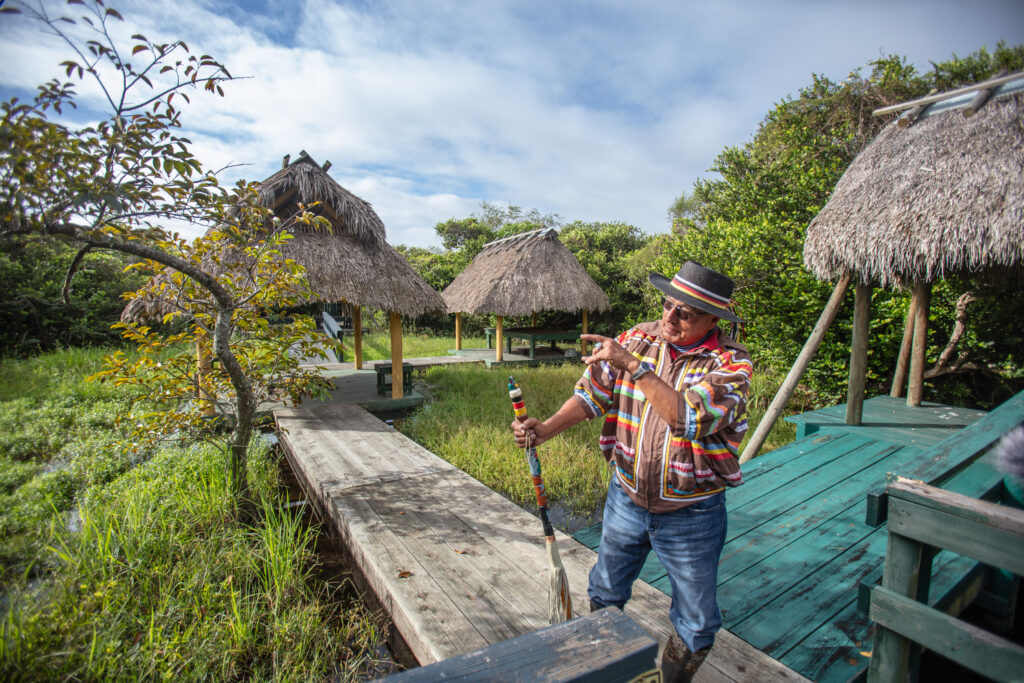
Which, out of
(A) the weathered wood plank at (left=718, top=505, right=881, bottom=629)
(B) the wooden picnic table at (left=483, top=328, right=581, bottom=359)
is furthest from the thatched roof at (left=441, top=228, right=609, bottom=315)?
(A) the weathered wood plank at (left=718, top=505, right=881, bottom=629)

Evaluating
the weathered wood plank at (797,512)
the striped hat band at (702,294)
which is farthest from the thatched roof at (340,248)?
the striped hat band at (702,294)

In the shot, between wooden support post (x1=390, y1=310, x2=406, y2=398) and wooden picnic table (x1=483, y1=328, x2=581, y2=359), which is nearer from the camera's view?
wooden support post (x1=390, y1=310, x2=406, y2=398)

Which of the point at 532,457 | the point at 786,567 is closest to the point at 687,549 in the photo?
the point at 532,457

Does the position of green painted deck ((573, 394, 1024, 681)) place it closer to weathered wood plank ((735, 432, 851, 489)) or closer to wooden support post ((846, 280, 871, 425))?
weathered wood plank ((735, 432, 851, 489))

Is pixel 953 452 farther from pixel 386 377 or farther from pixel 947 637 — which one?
pixel 386 377

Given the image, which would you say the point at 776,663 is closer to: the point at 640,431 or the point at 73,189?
the point at 640,431

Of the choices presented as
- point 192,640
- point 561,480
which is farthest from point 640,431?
point 561,480

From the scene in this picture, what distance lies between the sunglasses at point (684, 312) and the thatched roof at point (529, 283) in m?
9.45

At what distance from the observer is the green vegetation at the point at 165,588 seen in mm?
2098

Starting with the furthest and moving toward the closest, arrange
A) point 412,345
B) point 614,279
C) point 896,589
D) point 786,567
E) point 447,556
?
point 614,279, point 412,345, point 447,556, point 786,567, point 896,589

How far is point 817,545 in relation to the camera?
2684 millimetres

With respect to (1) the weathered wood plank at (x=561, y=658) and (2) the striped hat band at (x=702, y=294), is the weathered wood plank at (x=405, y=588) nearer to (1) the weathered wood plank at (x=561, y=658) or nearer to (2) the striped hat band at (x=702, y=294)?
(1) the weathered wood plank at (x=561, y=658)

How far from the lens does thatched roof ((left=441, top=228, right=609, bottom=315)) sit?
11086 millimetres

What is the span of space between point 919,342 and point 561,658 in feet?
18.8
